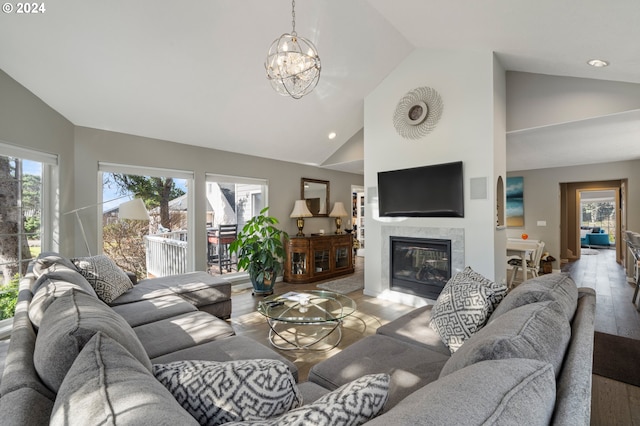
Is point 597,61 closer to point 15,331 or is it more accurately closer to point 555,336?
point 555,336

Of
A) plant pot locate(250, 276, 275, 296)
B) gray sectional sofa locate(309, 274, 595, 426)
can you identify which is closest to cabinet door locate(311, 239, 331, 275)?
plant pot locate(250, 276, 275, 296)

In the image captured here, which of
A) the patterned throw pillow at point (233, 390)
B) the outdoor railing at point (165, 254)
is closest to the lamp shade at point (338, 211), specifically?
the outdoor railing at point (165, 254)

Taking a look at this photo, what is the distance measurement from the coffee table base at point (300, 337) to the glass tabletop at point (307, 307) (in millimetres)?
121

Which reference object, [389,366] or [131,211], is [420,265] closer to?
[389,366]

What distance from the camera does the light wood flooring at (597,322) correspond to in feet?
6.35

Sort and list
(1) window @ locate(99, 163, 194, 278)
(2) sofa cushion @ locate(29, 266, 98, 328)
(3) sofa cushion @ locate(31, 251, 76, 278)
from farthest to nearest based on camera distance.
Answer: (1) window @ locate(99, 163, 194, 278), (3) sofa cushion @ locate(31, 251, 76, 278), (2) sofa cushion @ locate(29, 266, 98, 328)

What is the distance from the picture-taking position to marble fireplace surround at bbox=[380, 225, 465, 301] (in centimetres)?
362

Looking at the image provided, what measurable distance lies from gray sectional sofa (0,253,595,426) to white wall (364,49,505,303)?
1.88 meters

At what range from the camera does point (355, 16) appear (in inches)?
123

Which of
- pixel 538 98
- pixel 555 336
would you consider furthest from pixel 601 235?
pixel 555 336

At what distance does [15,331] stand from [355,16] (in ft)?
11.7

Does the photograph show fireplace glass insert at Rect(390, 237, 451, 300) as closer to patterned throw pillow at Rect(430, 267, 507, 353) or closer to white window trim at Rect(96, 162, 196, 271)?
patterned throw pillow at Rect(430, 267, 507, 353)

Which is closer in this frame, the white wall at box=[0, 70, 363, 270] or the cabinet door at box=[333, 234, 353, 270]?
the white wall at box=[0, 70, 363, 270]

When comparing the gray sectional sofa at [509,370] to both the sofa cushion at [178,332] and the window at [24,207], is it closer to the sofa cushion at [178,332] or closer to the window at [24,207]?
the sofa cushion at [178,332]
